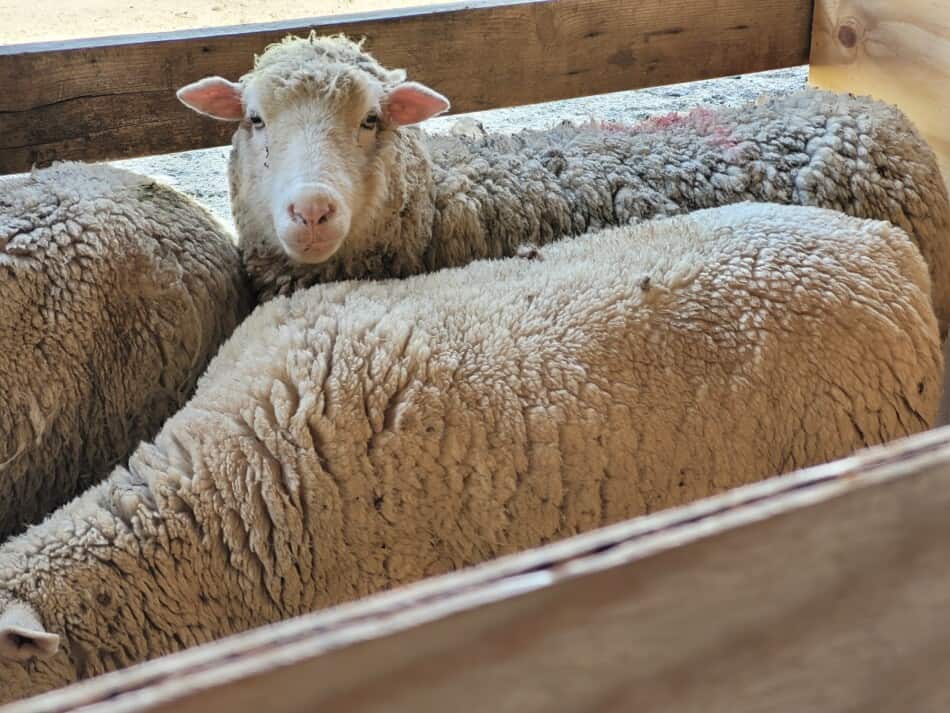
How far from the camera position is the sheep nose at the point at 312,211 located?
2367mm

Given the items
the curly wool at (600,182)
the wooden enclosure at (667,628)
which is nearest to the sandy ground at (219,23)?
the curly wool at (600,182)

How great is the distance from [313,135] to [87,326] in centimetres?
72

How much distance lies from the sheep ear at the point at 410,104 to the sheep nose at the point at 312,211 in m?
0.40

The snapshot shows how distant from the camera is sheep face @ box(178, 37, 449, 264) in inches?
95.4

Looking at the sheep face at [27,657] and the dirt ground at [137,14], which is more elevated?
the dirt ground at [137,14]

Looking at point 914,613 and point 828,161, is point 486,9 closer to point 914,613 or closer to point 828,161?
point 828,161

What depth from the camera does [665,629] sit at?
0.59 metres

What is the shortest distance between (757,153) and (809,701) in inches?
99.7

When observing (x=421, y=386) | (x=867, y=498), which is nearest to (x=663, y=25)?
(x=421, y=386)

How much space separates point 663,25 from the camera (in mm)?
3486

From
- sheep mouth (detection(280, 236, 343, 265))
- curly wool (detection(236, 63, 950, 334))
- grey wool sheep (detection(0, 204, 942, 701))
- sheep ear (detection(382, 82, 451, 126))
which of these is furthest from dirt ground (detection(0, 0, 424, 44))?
grey wool sheep (detection(0, 204, 942, 701))

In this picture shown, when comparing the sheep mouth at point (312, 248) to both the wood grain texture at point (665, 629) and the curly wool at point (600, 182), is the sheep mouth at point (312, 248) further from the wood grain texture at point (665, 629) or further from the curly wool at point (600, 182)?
the wood grain texture at point (665, 629)

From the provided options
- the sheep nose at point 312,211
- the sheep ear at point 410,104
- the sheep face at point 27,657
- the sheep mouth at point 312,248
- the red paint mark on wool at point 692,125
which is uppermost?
the sheep ear at point 410,104

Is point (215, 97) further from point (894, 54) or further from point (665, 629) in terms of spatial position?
point (665, 629)
